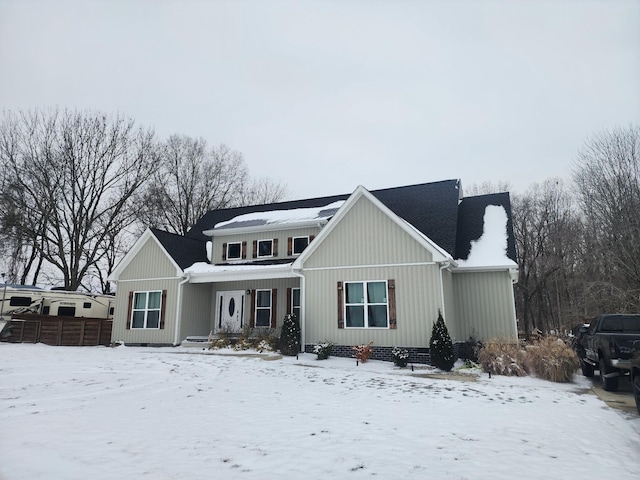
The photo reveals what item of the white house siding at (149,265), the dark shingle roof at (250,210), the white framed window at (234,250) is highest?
the dark shingle roof at (250,210)

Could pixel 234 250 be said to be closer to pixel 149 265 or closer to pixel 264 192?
pixel 149 265

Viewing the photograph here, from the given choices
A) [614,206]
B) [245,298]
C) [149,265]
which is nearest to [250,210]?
[245,298]

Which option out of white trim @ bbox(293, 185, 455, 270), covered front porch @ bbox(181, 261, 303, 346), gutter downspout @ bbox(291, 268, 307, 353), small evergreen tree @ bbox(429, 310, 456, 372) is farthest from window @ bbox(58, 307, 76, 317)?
small evergreen tree @ bbox(429, 310, 456, 372)

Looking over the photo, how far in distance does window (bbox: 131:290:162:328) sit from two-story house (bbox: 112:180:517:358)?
0.05 metres

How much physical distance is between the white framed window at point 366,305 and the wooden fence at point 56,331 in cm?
1294

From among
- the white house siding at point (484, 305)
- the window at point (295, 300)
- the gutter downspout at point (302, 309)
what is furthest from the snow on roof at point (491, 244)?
the window at point (295, 300)

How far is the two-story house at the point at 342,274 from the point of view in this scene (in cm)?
1380

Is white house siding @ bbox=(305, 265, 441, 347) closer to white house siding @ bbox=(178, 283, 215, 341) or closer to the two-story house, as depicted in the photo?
the two-story house

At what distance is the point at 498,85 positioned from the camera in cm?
1889

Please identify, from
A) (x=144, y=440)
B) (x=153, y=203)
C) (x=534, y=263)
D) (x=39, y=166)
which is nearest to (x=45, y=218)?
(x=39, y=166)

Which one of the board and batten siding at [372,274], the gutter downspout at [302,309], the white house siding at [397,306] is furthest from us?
the gutter downspout at [302,309]

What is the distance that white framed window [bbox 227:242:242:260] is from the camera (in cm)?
1971

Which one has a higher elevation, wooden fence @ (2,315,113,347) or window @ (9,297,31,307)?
window @ (9,297,31,307)

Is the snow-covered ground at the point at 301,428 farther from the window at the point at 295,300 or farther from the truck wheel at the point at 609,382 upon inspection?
the window at the point at 295,300
